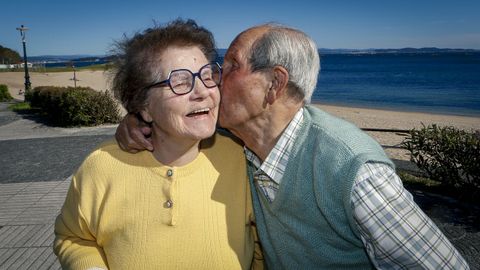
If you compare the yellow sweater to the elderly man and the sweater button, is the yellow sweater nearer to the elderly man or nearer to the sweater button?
the sweater button

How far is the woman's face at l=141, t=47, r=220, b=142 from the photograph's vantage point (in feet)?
5.84

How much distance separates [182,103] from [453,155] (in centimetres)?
549

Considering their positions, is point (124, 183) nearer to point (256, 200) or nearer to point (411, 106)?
point (256, 200)

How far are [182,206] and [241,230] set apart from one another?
33 cm

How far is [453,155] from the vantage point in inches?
234

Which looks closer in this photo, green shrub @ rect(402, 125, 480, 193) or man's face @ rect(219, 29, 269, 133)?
man's face @ rect(219, 29, 269, 133)

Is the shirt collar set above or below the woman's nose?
below

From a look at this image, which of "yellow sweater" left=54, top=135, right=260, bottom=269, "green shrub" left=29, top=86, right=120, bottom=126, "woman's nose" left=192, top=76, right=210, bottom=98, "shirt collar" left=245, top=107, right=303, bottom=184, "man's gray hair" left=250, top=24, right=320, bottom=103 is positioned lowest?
"green shrub" left=29, top=86, right=120, bottom=126

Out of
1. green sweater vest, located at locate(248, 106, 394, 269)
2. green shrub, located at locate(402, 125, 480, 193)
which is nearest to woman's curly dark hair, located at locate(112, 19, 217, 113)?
green sweater vest, located at locate(248, 106, 394, 269)

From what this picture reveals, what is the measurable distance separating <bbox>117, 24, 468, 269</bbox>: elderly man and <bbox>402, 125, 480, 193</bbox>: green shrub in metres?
4.78

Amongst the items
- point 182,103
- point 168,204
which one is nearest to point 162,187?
point 168,204

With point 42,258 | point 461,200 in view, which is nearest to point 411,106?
point 461,200

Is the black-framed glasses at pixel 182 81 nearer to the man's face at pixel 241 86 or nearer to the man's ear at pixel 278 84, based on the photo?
the man's face at pixel 241 86

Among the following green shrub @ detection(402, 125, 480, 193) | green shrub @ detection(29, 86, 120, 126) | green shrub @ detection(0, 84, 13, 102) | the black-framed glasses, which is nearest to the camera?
the black-framed glasses
